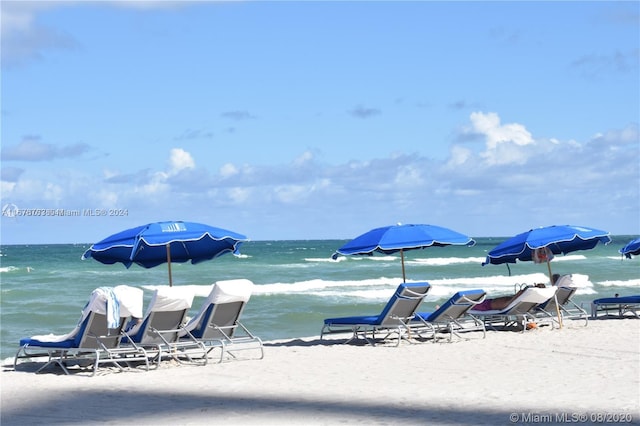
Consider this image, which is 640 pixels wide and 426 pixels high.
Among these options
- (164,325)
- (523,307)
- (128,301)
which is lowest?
(523,307)

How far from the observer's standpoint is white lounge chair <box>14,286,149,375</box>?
9.38 metres

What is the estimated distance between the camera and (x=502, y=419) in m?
6.59

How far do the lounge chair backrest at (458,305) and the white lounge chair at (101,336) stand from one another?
4155 mm

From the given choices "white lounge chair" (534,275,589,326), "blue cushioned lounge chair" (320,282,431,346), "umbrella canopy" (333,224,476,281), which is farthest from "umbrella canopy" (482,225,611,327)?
"blue cushioned lounge chair" (320,282,431,346)

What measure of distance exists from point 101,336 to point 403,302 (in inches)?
156

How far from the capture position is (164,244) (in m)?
11.4

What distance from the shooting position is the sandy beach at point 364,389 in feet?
22.4

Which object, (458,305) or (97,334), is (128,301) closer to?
(97,334)

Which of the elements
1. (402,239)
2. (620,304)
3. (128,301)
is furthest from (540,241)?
(128,301)

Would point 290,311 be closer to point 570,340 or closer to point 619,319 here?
point 619,319

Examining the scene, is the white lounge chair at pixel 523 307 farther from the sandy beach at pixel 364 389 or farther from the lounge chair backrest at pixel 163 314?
the lounge chair backrest at pixel 163 314

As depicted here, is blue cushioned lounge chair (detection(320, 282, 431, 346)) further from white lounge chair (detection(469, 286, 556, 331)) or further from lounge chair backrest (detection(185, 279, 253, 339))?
lounge chair backrest (detection(185, 279, 253, 339))

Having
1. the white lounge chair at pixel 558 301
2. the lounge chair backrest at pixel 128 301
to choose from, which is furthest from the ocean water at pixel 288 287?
the lounge chair backrest at pixel 128 301

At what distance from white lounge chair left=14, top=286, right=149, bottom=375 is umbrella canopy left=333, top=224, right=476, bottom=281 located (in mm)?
3579
